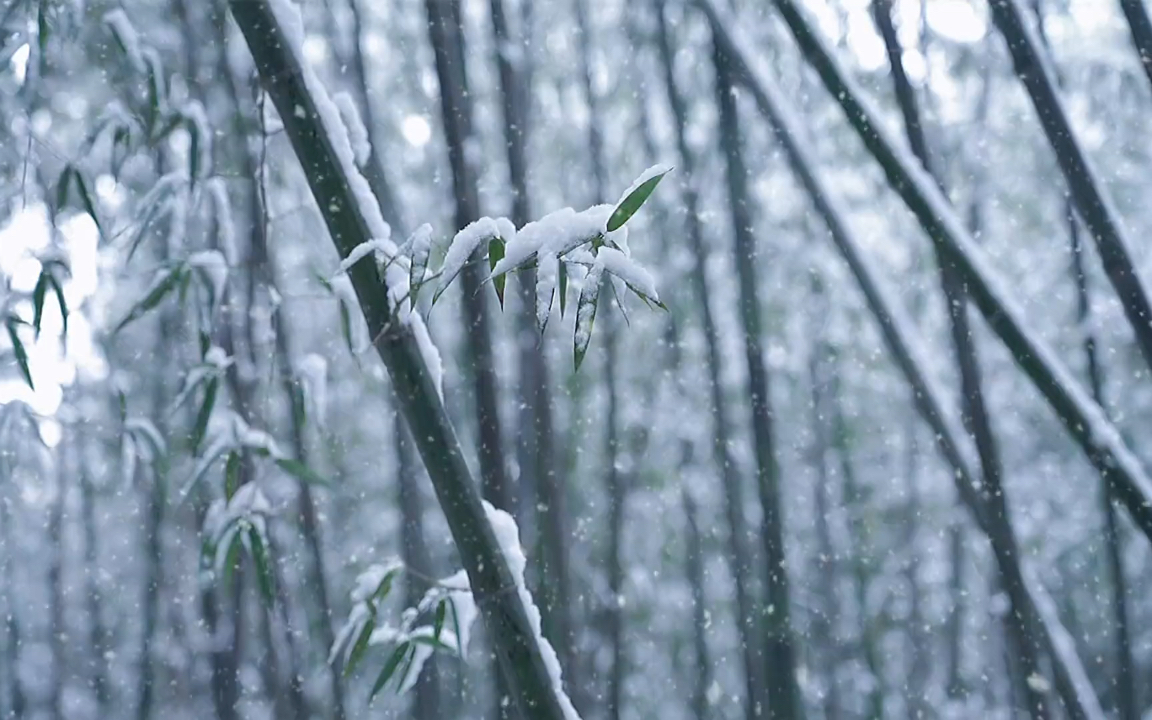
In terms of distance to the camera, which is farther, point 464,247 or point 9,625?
point 9,625

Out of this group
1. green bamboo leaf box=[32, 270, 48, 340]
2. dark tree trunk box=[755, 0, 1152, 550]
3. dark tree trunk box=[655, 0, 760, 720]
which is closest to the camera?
dark tree trunk box=[755, 0, 1152, 550]

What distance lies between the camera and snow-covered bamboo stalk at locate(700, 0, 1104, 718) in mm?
1210

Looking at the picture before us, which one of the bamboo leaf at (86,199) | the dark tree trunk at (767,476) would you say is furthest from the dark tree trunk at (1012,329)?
the dark tree trunk at (767,476)

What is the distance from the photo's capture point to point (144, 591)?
5945 millimetres

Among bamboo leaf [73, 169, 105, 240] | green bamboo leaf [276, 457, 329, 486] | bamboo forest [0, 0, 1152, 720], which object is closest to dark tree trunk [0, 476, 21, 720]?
bamboo forest [0, 0, 1152, 720]

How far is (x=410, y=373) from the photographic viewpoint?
3.24ft

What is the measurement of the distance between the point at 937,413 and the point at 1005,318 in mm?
210

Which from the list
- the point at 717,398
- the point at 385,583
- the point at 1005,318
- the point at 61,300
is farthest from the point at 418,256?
the point at 717,398

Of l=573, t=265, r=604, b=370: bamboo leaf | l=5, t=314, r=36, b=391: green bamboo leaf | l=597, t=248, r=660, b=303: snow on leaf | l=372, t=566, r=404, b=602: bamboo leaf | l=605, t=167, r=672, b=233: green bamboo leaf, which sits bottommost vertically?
l=372, t=566, r=404, b=602: bamboo leaf

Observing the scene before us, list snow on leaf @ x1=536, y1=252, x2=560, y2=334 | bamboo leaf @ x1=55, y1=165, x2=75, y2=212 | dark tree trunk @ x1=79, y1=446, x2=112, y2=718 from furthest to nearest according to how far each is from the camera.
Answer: dark tree trunk @ x1=79, y1=446, x2=112, y2=718
bamboo leaf @ x1=55, y1=165, x2=75, y2=212
snow on leaf @ x1=536, y1=252, x2=560, y2=334

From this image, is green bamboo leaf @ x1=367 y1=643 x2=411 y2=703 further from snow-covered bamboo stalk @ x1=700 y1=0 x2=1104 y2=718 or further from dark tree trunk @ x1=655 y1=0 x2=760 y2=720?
dark tree trunk @ x1=655 y1=0 x2=760 y2=720

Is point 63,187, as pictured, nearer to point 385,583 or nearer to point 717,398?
point 385,583

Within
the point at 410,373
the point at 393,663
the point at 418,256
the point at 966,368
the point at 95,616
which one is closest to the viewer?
the point at 418,256

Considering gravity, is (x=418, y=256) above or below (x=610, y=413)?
below
